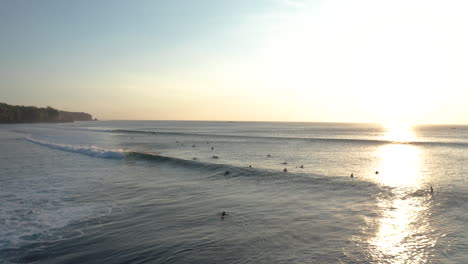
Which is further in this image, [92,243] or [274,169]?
[274,169]

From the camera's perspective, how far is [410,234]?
1148 cm

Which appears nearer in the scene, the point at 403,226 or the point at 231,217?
the point at 403,226

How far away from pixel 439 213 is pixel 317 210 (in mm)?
5842

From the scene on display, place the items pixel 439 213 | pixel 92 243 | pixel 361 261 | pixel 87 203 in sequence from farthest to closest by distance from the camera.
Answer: pixel 87 203
pixel 439 213
pixel 92 243
pixel 361 261

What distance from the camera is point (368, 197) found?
1752 cm

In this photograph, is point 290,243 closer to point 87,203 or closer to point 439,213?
point 439,213

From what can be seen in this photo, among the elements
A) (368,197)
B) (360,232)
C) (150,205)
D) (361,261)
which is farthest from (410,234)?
(150,205)

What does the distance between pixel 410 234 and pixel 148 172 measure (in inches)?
789

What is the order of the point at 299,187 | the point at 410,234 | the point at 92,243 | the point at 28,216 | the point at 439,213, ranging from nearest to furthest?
the point at 92,243, the point at 410,234, the point at 28,216, the point at 439,213, the point at 299,187

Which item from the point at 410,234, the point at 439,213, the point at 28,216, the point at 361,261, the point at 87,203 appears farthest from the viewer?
the point at 87,203

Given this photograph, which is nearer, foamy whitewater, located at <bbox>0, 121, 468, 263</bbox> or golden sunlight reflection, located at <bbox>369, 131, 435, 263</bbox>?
foamy whitewater, located at <bbox>0, 121, 468, 263</bbox>

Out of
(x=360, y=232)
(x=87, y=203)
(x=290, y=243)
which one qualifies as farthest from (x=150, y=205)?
(x=360, y=232)

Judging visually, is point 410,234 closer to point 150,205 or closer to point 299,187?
point 299,187

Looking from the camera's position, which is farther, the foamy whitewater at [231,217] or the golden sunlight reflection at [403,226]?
the golden sunlight reflection at [403,226]
